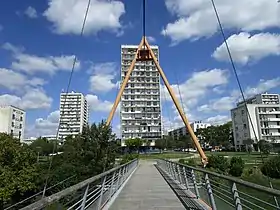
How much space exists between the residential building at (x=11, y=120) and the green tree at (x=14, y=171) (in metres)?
58.5

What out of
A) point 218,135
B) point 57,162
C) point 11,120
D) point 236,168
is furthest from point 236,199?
point 218,135

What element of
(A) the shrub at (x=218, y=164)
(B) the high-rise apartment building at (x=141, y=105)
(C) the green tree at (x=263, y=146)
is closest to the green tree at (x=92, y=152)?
(A) the shrub at (x=218, y=164)

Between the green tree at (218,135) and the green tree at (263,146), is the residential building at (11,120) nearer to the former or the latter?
the green tree at (218,135)

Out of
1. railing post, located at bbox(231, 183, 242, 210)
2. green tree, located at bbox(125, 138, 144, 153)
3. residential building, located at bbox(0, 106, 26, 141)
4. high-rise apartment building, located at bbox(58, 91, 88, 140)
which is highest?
residential building, located at bbox(0, 106, 26, 141)

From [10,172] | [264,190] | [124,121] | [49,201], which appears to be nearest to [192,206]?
[264,190]

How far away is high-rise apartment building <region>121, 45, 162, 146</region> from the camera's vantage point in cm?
9231

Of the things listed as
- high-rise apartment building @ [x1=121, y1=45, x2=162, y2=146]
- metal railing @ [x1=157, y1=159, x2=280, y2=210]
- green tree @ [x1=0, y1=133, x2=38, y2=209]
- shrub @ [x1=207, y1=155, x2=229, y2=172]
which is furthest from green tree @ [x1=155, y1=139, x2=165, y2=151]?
metal railing @ [x1=157, y1=159, x2=280, y2=210]

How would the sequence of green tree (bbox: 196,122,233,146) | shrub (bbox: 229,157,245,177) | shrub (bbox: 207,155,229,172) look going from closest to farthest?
shrub (bbox: 229,157,245,177) < shrub (bbox: 207,155,229,172) < green tree (bbox: 196,122,233,146)

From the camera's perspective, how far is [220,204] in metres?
6.65

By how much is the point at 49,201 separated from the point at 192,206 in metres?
4.75

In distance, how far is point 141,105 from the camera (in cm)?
9338

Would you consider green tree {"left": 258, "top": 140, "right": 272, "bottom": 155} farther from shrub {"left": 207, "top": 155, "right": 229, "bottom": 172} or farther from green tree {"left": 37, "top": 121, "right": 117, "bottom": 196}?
green tree {"left": 37, "top": 121, "right": 117, "bottom": 196}

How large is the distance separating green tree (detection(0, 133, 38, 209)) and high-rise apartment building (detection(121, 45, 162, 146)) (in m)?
61.6

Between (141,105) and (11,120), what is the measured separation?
126 ft
